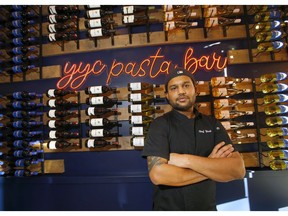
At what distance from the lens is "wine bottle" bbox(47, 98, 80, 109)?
3.41 metres

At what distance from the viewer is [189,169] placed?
161 centimetres

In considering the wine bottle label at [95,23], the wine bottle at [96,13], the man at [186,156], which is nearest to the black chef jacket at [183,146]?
the man at [186,156]

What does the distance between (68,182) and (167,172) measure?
7.24 feet

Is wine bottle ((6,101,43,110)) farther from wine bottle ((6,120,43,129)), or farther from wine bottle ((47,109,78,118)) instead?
wine bottle ((47,109,78,118))

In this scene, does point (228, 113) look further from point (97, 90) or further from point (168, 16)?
point (97, 90)

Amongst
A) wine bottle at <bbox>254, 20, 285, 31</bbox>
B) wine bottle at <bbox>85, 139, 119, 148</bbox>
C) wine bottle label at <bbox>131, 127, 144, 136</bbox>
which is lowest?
wine bottle at <bbox>85, 139, 119, 148</bbox>

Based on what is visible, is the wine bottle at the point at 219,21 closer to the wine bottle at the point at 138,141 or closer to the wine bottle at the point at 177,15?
the wine bottle at the point at 177,15

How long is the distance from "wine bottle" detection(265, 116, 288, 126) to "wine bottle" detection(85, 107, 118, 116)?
223 cm

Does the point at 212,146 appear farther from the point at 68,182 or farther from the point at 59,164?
the point at 59,164

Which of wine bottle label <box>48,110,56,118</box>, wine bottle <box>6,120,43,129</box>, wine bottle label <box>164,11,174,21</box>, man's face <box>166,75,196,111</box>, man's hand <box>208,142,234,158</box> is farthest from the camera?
wine bottle <box>6,120,43,129</box>

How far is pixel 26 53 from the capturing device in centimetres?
390

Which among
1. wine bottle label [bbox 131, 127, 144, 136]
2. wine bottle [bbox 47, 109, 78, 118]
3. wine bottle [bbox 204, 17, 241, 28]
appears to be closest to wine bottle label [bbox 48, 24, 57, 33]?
wine bottle [bbox 47, 109, 78, 118]

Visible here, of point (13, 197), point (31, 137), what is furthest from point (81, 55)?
point (13, 197)

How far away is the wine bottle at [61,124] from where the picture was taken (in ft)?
11.1
